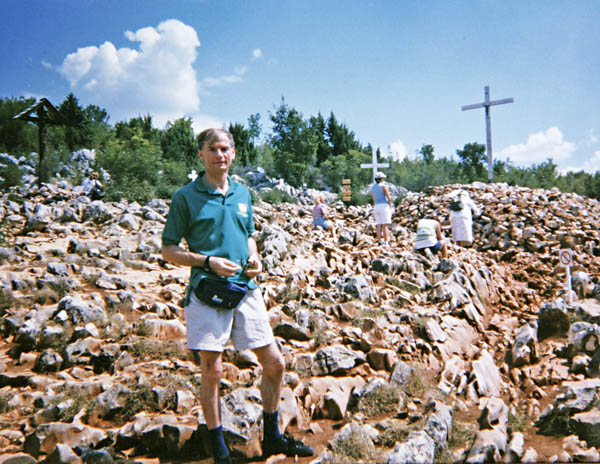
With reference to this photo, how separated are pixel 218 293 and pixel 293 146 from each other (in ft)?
78.1

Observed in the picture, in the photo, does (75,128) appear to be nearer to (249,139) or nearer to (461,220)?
(249,139)

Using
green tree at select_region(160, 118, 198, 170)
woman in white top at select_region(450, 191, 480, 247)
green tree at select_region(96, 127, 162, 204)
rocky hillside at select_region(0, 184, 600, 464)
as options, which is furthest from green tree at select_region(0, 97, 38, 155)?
woman in white top at select_region(450, 191, 480, 247)

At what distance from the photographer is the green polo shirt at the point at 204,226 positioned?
2354 millimetres

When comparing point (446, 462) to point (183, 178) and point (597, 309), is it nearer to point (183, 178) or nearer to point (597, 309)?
point (597, 309)

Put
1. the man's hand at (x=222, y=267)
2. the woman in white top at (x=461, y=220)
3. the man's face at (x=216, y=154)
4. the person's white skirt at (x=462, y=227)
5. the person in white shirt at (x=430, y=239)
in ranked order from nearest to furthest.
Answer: the man's hand at (x=222, y=267) < the man's face at (x=216, y=154) < the person in white shirt at (x=430, y=239) < the woman in white top at (x=461, y=220) < the person's white skirt at (x=462, y=227)

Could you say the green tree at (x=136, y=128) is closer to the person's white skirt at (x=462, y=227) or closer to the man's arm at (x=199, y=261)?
the person's white skirt at (x=462, y=227)

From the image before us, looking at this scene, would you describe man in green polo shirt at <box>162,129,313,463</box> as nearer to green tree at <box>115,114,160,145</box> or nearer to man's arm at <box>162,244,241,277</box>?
man's arm at <box>162,244,241,277</box>

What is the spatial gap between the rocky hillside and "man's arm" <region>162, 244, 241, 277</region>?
1133mm

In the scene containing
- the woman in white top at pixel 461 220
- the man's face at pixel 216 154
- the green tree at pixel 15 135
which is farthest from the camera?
the green tree at pixel 15 135

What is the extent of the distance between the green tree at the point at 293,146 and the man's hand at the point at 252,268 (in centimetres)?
2272

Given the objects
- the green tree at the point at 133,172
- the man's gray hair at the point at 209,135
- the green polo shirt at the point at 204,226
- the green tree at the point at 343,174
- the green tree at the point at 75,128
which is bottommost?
the green polo shirt at the point at 204,226

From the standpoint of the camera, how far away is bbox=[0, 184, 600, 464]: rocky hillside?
2.76m

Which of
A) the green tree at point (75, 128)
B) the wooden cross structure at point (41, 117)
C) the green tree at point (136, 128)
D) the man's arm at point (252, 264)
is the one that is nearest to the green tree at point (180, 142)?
the green tree at point (136, 128)

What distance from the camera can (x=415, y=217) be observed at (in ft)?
48.1
